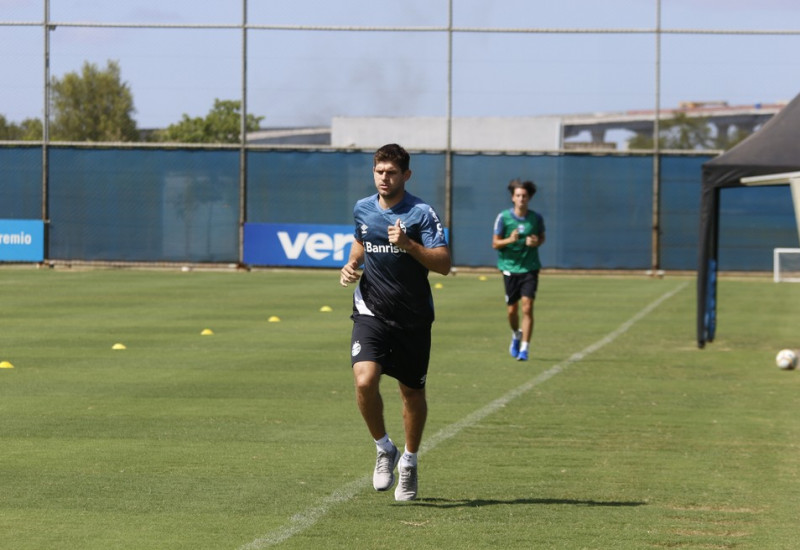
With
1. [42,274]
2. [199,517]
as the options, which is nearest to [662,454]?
[199,517]

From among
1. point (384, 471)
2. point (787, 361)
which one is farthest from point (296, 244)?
point (384, 471)

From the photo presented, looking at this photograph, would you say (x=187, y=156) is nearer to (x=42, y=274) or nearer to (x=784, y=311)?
(x=42, y=274)

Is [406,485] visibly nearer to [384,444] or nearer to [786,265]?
[384,444]

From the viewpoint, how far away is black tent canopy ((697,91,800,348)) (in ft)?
55.9

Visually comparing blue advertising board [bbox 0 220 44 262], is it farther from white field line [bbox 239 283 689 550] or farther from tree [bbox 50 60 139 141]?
white field line [bbox 239 283 689 550]

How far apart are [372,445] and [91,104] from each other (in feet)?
152

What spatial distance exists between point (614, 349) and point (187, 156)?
67.2 ft

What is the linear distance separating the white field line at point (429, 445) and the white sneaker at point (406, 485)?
27 centimetres

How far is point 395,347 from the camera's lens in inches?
317

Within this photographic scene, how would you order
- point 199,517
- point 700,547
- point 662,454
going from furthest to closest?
point 662,454 → point 199,517 → point 700,547

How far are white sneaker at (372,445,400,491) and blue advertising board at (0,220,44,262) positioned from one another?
2816cm

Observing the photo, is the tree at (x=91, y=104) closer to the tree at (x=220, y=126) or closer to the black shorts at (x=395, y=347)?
the tree at (x=220, y=126)

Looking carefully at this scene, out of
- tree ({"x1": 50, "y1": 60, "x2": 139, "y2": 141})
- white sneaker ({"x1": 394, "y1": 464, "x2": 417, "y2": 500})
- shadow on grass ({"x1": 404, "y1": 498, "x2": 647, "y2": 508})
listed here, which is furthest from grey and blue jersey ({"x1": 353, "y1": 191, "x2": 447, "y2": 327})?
tree ({"x1": 50, "y1": 60, "x2": 139, "y2": 141})

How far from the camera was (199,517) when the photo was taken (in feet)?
23.9
